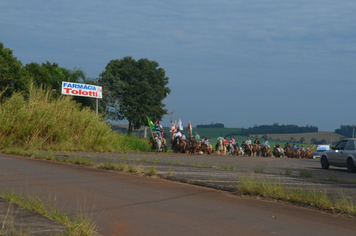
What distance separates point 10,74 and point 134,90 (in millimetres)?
21628

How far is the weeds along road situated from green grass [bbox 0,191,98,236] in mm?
265

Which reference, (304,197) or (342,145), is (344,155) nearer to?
(342,145)

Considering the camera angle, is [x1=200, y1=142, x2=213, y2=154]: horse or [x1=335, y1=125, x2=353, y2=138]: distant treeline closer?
[x1=200, y1=142, x2=213, y2=154]: horse

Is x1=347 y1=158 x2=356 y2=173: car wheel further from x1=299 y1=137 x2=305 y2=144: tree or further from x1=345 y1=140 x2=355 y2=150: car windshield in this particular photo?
x1=299 y1=137 x2=305 y2=144: tree

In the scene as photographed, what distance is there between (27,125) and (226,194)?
1801cm

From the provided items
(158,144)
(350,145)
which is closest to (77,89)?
(158,144)

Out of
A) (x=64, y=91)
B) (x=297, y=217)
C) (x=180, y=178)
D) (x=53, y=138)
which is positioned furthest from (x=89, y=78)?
(x=297, y=217)

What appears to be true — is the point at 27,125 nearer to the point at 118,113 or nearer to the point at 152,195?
the point at 152,195

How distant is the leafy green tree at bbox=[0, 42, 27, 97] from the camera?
47875 mm

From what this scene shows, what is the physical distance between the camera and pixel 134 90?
66.9m

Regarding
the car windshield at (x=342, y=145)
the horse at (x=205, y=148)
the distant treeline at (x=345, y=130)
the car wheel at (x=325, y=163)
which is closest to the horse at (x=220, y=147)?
the horse at (x=205, y=148)

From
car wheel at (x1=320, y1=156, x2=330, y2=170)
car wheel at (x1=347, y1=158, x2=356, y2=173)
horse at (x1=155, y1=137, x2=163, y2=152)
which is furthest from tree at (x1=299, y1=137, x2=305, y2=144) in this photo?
→ car wheel at (x1=347, y1=158, x2=356, y2=173)

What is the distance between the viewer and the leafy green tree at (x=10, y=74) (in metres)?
47.9

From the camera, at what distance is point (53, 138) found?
26500 mm
